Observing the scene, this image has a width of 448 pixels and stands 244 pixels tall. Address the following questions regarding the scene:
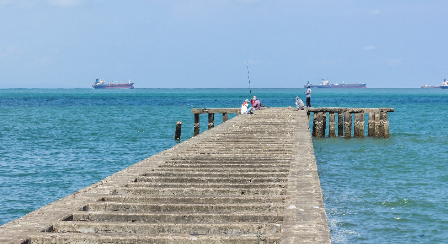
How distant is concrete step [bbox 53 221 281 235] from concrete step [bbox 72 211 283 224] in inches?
12.3

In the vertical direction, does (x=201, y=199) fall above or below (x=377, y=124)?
above

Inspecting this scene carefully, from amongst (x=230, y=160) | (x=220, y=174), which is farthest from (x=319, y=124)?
Answer: (x=220, y=174)

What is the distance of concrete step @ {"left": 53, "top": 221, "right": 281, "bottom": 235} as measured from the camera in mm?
5527

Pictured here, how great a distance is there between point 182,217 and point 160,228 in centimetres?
45

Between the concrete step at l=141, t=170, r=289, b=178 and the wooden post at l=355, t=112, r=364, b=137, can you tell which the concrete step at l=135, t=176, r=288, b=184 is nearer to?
the concrete step at l=141, t=170, r=289, b=178

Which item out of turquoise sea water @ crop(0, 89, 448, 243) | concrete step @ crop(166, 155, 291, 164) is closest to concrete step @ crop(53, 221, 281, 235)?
concrete step @ crop(166, 155, 291, 164)

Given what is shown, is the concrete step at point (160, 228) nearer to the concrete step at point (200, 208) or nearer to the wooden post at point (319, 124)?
the concrete step at point (200, 208)

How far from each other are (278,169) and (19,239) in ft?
15.8

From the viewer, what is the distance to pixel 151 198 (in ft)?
22.3

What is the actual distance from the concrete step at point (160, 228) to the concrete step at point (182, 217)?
314 millimetres

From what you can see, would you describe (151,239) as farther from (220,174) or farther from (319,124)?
(319,124)

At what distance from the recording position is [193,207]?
6.39 m

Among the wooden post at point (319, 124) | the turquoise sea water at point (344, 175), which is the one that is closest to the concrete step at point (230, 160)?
the turquoise sea water at point (344, 175)

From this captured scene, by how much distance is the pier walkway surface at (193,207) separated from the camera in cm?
520
